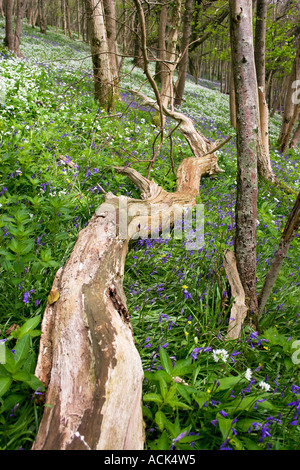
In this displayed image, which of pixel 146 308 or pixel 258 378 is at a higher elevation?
pixel 146 308

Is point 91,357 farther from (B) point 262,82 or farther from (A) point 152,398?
(B) point 262,82

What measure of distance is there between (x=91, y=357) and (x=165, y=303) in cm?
118

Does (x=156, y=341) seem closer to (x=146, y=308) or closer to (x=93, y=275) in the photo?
(x=146, y=308)

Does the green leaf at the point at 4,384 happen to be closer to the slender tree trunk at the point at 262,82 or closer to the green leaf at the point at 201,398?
the green leaf at the point at 201,398

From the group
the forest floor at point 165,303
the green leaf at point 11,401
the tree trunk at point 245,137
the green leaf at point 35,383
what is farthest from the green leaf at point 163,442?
the tree trunk at point 245,137

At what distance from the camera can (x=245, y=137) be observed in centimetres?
251

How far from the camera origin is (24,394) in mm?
1734

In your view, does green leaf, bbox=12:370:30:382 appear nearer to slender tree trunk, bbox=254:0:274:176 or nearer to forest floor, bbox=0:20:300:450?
forest floor, bbox=0:20:300:450

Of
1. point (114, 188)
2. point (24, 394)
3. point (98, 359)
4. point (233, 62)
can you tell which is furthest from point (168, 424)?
point (114, 188)

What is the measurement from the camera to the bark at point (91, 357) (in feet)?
4.71

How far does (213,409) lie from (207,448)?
209 mm

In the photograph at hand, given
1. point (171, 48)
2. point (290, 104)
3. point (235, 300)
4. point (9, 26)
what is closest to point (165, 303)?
point (235, 300)

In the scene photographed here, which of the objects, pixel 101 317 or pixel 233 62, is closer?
pixel 101 317

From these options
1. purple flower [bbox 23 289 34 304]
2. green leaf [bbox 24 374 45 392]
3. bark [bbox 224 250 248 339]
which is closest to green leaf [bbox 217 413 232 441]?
bark [bbox 224 250 248 339]
